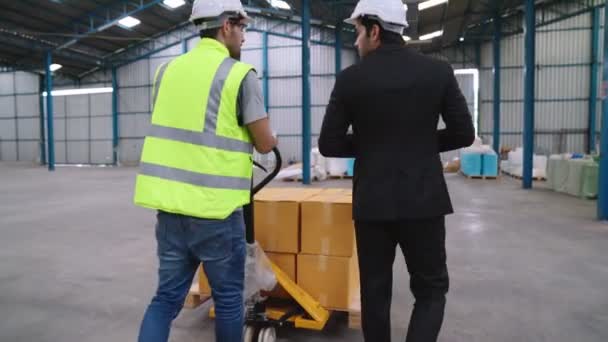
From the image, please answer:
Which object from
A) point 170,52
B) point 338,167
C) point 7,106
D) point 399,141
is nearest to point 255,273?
point 399,141

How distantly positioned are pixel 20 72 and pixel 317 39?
1785 centimetres

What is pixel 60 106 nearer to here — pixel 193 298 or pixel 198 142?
pixel 193 298

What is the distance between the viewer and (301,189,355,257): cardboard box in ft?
9.57

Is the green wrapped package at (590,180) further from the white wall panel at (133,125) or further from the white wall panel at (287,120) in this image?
the white wall panel at (133,125)

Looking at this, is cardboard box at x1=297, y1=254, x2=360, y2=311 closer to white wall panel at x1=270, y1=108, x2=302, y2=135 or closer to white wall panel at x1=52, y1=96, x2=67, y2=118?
white wall panel at x1=270, y1=108, x2=302, y2=135

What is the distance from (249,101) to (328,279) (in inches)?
60.6

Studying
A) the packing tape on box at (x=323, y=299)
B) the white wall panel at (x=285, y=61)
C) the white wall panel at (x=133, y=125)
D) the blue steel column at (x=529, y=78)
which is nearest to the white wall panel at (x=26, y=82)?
the white wall panel at (x=133, y=125)

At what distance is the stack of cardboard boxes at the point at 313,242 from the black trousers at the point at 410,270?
80 centimetres

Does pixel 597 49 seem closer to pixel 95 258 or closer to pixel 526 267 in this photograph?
pixel 526 267

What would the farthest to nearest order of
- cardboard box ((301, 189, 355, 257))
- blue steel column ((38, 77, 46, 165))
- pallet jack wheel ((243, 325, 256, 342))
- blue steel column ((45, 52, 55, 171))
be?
blue steel column ((38, 77, 46, 165)) → blue steel column ((45, 52, 55, 171)) → cardboard box ((301, 189, 355, 257)) → pallet jack wheel ((243, 325, 256, 342))

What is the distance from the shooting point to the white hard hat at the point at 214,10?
192 cm

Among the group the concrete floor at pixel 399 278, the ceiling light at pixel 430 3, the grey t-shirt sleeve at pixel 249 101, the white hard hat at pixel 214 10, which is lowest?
the concrete floor at pixel 399 278

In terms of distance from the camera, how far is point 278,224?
303 cm

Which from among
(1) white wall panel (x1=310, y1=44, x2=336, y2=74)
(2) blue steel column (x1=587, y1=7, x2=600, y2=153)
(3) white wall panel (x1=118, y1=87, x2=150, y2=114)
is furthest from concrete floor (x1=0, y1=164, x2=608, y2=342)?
(3) white wall panel (x1=118, y1=87, x2=150, y2=114)
